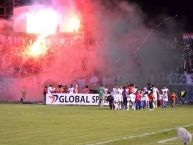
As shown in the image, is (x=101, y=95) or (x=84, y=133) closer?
(x=84, y=133)

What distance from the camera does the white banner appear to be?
45.6 metres

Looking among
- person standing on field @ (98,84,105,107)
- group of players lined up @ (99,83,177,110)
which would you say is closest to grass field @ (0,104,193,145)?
group of players lined up @ (99,83,177,110)

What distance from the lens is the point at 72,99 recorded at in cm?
4616

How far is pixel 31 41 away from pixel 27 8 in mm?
3156

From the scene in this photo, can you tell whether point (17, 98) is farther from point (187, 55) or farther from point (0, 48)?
point (187, 55)

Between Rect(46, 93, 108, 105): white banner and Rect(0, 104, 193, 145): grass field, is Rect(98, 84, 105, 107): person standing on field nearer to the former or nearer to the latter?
Rect(46, 93, 108, 105): white banner

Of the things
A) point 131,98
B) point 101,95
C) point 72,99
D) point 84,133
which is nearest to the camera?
point 84,133

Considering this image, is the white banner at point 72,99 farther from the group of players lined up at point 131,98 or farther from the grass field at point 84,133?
the grass field at point 84,133

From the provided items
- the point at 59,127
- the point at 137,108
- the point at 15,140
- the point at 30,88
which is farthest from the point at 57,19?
the point at 15,140

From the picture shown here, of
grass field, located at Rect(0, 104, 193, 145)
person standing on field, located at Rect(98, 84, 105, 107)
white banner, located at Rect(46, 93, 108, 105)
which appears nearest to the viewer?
grass field, located at Rect(0, 104, 193, 145)

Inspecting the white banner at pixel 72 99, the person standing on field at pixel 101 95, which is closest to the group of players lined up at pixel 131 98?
the person standing on field at pixel 101 95

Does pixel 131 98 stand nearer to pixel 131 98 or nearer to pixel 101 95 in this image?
pixel 131 98

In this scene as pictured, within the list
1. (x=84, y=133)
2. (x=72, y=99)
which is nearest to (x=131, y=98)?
(x=72, y=99)

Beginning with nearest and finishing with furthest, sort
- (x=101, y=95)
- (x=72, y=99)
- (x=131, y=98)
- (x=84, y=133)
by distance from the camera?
(x=84, y=133) < (x=131, y=98) < (x=101, y=95) < (x=72, y=99)
